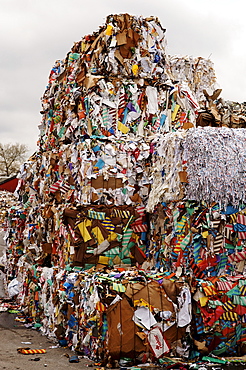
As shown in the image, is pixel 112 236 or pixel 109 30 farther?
pixel 109 30

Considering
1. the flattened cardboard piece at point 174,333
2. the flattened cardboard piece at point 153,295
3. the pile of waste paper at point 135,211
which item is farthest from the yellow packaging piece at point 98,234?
the flattened cardboard piece at point 174,333

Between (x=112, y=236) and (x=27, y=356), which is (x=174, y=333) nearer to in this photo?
(x=112, y=236)

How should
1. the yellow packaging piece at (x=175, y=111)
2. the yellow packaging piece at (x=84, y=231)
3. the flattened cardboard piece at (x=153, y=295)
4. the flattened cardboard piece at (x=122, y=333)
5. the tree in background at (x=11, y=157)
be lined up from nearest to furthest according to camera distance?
the flattened cardboard piece at (x=122, y=333)
the flattened cardboard piece at (x=153, y=295)
the yellow packaging piece at (x=84, y=231)
the yellow packaging piece at (x=175, y=111)
the tree in background at (x=11, y=157)

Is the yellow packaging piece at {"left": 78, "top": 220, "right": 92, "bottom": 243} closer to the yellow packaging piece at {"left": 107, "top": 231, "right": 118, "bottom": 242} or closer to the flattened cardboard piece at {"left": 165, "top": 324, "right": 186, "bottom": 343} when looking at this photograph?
the yellow packaging piece at {"left": 107, "top": 231, "right": 118, "bottom": 242}

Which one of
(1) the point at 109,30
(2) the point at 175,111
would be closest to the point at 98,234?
(2) the point at 175,111

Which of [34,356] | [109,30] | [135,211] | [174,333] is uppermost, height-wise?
[109,30]

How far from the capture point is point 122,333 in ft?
21.1

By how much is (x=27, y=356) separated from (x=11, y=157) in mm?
33943

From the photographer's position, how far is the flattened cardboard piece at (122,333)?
640 cm

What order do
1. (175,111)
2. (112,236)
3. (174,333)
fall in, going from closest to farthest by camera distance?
1. (174,333)
2. (112,236)
3. (175,111)

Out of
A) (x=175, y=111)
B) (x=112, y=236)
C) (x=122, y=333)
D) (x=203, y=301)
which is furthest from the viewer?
(x=175, y=111)

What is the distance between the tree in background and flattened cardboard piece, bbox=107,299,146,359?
110 ft

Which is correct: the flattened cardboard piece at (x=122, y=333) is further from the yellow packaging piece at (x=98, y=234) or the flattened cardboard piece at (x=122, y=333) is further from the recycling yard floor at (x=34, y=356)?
the yellow packaging piece at (x=98, y=234)

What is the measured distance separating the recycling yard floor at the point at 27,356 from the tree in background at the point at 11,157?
1211 inches
